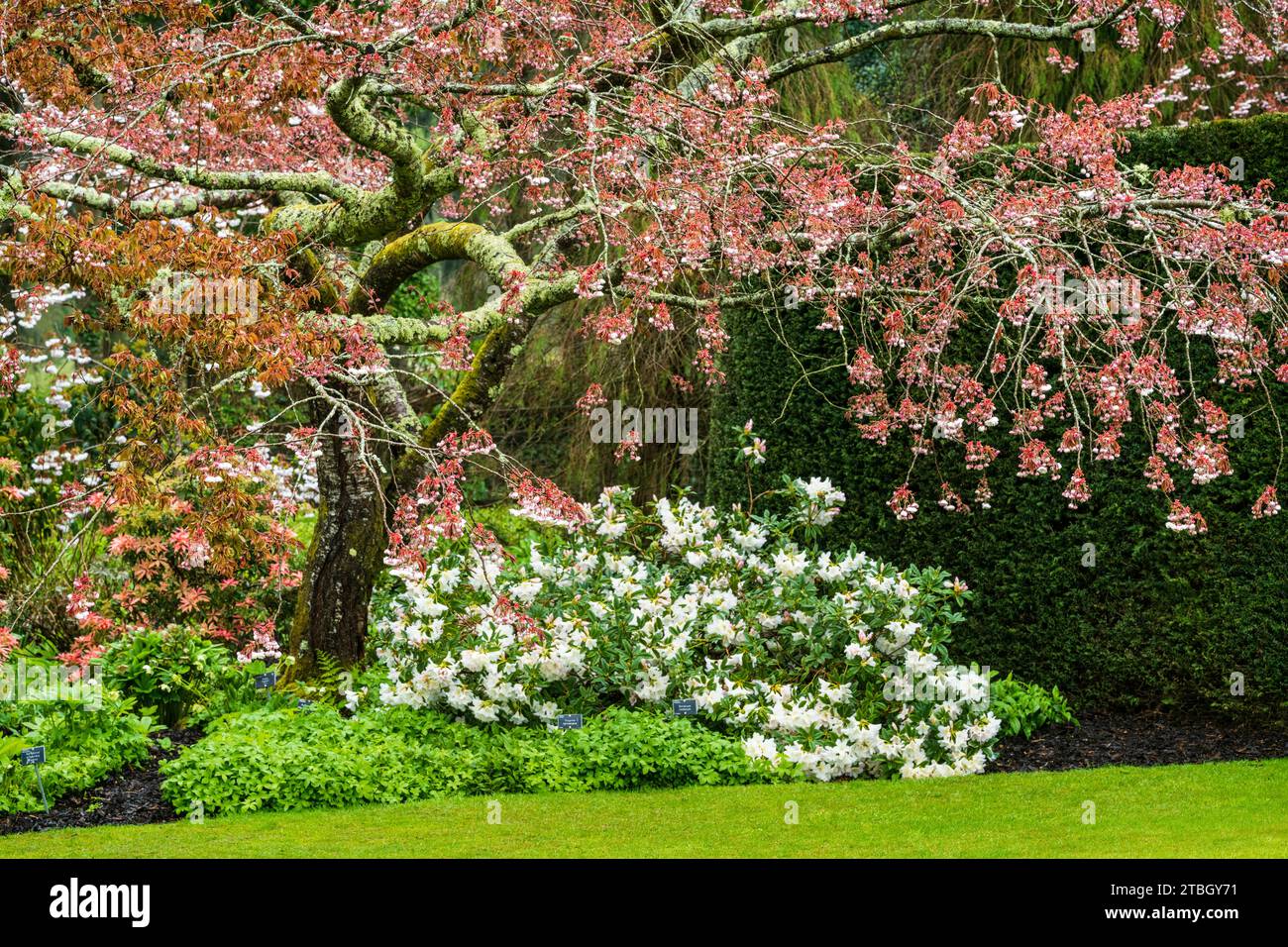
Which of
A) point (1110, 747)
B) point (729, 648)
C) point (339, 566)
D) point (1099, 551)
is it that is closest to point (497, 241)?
point (339, 566)

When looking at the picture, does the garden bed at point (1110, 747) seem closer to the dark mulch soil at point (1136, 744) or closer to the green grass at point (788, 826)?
the dark mulch soil at point (1136, 744)

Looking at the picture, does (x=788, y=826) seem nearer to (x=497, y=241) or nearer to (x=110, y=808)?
(x=110, y=808)

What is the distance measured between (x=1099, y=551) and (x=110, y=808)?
5.12 meters

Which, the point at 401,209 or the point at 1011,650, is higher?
the point at 401,209

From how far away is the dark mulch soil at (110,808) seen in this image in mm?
5887

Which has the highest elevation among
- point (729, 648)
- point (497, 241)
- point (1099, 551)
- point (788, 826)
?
point (497, 241)

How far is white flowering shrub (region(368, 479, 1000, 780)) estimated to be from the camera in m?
6.81

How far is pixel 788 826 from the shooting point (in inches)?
220

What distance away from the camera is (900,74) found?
13.9m

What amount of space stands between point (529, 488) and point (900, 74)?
9881 millimetres

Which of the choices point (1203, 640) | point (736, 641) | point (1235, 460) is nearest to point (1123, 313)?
point (1235, 460)

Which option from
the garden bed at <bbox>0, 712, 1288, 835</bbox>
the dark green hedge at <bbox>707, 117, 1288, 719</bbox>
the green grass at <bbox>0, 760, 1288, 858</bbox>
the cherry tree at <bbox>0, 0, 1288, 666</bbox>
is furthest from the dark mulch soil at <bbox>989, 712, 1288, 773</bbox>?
the cherry tree at <bbox>0, 0, 1288, 666</bbox>

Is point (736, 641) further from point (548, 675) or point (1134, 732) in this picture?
point (1134, 732)

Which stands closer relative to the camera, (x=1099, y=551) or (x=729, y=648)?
(x=729, y=648)
